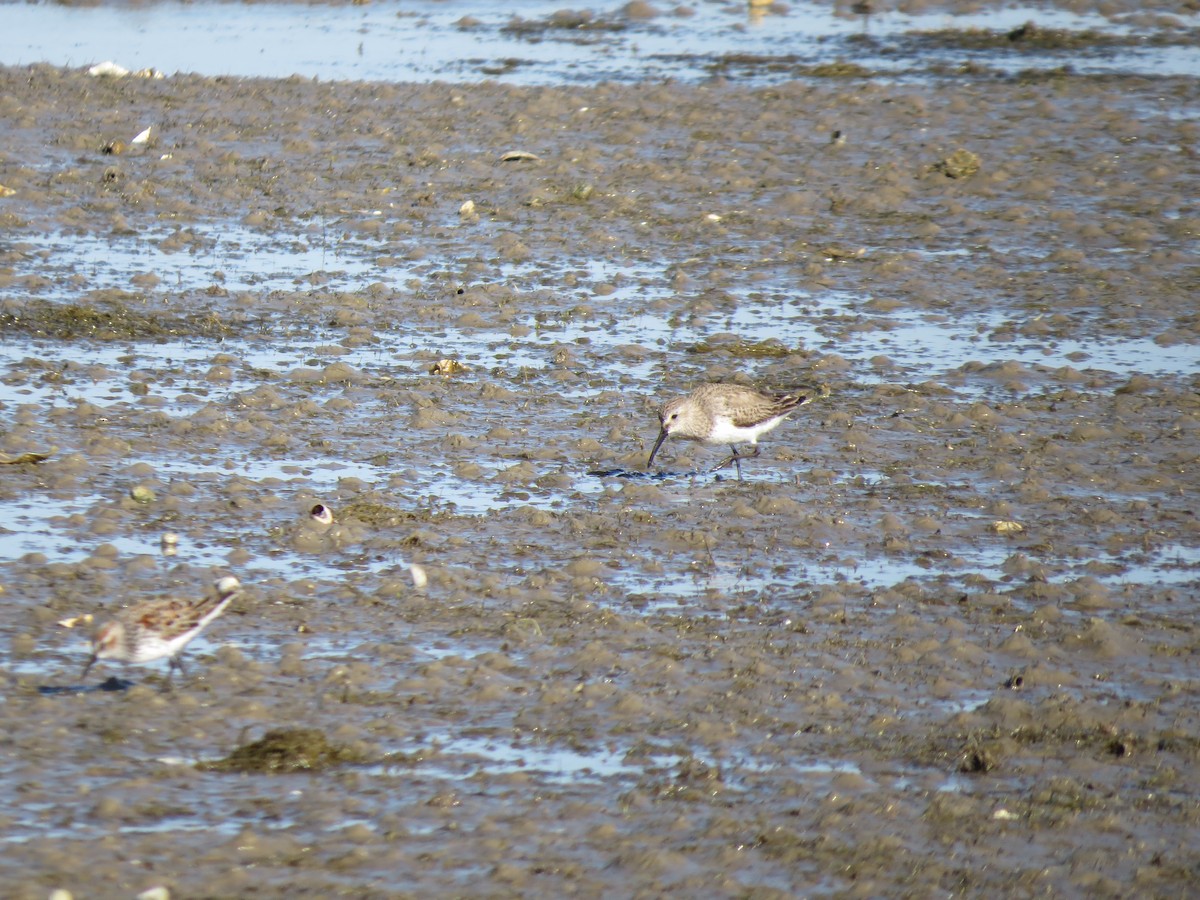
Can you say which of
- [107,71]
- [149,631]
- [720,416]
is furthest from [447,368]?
[107,71]

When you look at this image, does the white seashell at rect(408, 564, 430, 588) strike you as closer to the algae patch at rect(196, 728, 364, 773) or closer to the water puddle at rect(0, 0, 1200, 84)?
the algae patch at rect(196, 728, 364, 773)

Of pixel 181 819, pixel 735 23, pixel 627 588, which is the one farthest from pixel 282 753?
pixel 735 23

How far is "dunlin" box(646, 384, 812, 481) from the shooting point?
11.1m

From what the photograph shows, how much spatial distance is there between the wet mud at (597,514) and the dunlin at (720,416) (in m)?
0.29

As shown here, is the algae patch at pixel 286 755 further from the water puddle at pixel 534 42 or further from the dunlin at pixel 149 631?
the water puddle at pixel 534 42

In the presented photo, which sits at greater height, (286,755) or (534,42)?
(534,42)

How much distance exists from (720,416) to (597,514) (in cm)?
122

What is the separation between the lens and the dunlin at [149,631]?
7629 millimetres

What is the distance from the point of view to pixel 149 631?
765 cm

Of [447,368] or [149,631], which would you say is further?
[447,368]

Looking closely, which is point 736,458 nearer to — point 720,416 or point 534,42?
point 720,416

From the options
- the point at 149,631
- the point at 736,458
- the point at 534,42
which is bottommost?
the point at 736,458

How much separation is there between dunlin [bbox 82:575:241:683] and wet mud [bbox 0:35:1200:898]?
0.24m

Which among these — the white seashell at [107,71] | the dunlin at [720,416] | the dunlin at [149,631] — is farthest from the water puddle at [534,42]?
the dunlin at [149,631]
